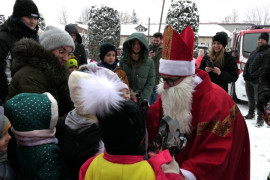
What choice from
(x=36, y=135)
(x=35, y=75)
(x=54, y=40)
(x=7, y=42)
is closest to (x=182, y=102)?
(x=36, y=135)

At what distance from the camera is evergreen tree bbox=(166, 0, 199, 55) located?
34.7ft

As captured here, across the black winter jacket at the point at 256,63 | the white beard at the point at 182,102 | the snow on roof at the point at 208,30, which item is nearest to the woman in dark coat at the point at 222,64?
the black winter jacket at the point at 256,63

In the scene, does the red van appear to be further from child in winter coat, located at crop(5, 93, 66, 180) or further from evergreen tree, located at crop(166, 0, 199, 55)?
child in winter coat, located at crop(5, 93, 66, 180)

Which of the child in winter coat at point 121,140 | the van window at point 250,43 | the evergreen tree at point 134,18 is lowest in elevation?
the child in winter coat at point 121,140

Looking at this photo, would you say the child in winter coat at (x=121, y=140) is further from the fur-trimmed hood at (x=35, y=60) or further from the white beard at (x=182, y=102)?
the fur-trimmed hood at (x=35, y=60)

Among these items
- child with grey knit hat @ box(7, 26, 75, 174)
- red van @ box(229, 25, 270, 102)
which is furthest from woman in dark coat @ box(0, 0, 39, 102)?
red van @ box(229, 25, 270, 102)

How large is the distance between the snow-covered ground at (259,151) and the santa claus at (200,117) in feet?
6.16

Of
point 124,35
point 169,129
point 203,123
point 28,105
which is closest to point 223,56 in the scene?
point 203,123

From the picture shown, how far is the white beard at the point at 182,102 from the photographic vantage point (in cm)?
159

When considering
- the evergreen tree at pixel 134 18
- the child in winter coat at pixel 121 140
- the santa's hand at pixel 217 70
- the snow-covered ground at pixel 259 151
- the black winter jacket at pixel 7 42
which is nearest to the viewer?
the child in winter coat at pixel 121 140

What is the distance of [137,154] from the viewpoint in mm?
1127

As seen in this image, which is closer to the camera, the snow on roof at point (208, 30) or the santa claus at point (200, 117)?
the santa claus at point (200, 117)

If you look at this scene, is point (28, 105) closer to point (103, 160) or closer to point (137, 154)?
point (103, 160)

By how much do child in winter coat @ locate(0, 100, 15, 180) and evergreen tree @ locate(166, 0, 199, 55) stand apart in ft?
32.2
